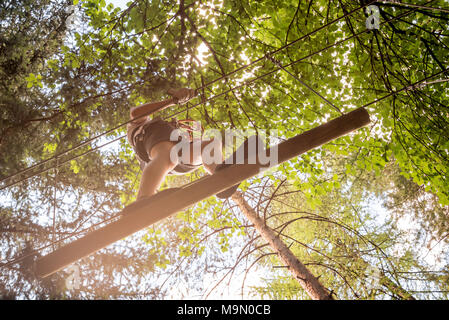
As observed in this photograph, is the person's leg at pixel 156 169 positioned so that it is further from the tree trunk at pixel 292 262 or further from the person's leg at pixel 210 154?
the tree trunk at pixel 292 262

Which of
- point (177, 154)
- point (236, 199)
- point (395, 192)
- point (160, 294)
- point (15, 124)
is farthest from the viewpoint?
point (395, 192)

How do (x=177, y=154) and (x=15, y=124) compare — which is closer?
(x=177, y=154)

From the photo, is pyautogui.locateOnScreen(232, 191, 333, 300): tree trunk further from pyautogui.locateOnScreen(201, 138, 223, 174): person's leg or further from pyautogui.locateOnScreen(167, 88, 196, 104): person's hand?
pyautogui.locateOnScreen(167, 88, 196, 104): person's hand

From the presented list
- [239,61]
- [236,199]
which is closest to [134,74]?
[239,61]

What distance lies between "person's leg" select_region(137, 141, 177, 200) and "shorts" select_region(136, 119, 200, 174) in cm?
5

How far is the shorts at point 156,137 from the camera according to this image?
2.44 meters

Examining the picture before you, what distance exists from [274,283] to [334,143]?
12.8ft

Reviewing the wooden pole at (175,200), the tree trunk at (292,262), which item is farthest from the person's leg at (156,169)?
the tree trunk at (292,262)

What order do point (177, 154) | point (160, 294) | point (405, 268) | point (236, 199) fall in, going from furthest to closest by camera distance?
point (160, 294), point (405, 268), point (236, 199), point (177, 154)

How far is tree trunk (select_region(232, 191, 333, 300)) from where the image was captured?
3.83 metres

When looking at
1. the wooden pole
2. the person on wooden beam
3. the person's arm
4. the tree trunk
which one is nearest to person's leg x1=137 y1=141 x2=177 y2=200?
the person on wooden beam

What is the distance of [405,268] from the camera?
19.7 ft

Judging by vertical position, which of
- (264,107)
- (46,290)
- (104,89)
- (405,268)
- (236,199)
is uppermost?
(104,89)

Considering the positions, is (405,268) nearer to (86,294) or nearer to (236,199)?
(236,199)
